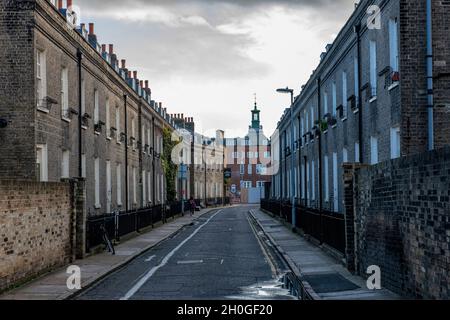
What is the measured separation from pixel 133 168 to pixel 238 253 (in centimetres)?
2262

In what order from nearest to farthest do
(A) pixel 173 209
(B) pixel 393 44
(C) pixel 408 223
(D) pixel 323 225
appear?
1. (C) pixel 408 223
2. (B) pixel 393 44
3. (D) pixel 323 225
4. (A) pixel 173 209

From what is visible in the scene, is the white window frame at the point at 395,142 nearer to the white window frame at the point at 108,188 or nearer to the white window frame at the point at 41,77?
the white window frame at the point at 41,77

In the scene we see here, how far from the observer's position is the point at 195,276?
1781cm

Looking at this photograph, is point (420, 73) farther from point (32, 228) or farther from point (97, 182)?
point (97, 182)

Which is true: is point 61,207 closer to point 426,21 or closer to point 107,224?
point 107,224

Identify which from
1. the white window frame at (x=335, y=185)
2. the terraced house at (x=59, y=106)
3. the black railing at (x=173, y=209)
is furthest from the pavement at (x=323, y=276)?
the black railing at (x=173, y=209)

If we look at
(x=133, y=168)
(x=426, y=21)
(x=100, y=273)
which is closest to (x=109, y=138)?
(x=133, y=168)

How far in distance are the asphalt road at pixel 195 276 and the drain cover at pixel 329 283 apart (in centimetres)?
84

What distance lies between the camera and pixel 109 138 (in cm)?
3694

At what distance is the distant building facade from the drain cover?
344 feet

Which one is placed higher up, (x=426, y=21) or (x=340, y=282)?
(x=426, y=21)

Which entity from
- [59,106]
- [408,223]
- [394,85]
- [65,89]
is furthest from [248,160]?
[408,223]

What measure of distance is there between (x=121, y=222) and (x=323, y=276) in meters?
14.9

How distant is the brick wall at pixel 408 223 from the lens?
10.8m
